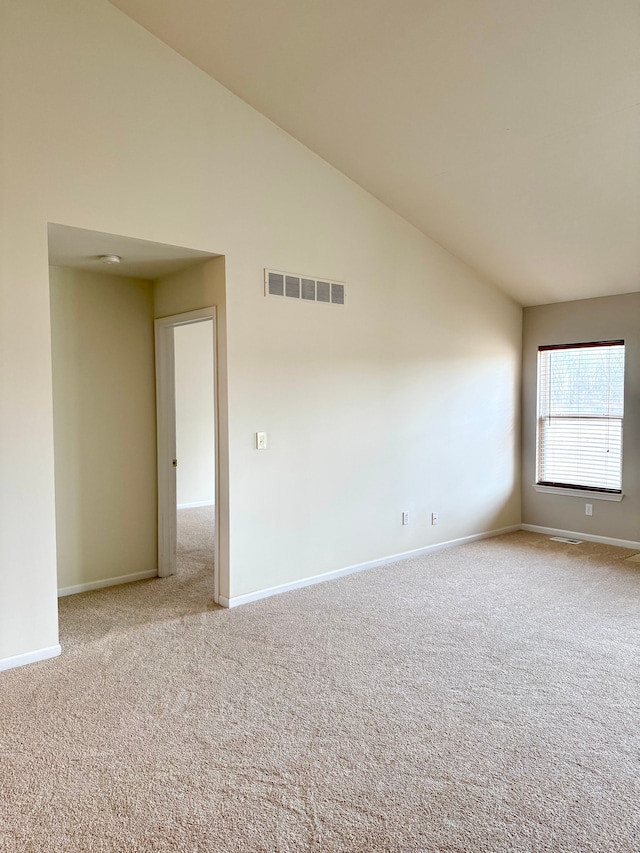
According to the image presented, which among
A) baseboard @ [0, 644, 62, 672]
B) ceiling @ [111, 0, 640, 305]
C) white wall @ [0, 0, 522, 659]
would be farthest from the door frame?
ceiling @ [111, 0, 640, 305]

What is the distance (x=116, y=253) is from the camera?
4.08 m

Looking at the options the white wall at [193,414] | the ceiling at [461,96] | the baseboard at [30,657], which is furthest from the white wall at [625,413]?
the baseboard at [30,657]

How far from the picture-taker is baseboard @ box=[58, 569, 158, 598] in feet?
14.9

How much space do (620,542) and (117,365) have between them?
4870 mm

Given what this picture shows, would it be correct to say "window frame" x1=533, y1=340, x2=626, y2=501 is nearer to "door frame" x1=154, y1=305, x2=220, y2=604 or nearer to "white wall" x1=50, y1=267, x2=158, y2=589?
"door frame" x1=154, y1=305, x2=220, y2=604

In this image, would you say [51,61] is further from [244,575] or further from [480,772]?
[480,772]

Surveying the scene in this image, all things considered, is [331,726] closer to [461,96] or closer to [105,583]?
[105,583]

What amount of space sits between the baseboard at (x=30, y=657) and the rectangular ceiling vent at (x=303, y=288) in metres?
2.65

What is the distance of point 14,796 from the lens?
7.47 ft

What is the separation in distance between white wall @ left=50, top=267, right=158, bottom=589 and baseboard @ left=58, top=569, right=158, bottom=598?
3cm

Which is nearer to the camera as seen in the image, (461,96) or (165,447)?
(461,96)

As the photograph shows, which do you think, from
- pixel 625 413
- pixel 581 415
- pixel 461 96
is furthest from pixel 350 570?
pixel 461 96

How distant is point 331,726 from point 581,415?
4511 millimetres

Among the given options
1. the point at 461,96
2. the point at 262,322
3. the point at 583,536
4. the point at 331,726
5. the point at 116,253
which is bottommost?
the point at 331,726
